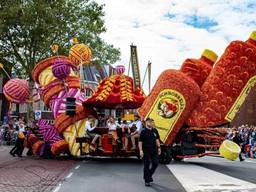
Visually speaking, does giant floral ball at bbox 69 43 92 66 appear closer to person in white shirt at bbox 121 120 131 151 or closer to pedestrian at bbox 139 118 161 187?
person in white shirt at bbox 121 120 131 151

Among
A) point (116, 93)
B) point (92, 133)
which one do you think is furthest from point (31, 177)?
point (116, 93)

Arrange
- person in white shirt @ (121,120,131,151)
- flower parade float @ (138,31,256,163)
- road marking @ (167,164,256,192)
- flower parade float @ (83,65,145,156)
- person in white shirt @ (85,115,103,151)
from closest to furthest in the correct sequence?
road marking @ (167,164,256,192)
flower parade float @ (138,31,256,163)
person in white shirt @ (121,120,131,151)
person in white shirt @ (85,115,103,151)
flower parade float @ (83,65,145,156)

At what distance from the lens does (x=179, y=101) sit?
18359 mm

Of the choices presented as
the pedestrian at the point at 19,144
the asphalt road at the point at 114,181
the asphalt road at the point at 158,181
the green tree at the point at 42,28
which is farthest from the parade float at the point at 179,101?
the green tree at the point at 42,28

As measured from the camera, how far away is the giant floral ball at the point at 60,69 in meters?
20.5

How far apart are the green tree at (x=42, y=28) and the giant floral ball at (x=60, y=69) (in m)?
13.6

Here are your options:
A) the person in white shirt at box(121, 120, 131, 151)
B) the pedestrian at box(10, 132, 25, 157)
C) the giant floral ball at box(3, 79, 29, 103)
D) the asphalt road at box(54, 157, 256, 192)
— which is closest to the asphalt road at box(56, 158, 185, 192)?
the asphalt road at box(54, 157, 256, 192)

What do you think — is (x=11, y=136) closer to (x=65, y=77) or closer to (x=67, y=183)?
(x=65, y=77)

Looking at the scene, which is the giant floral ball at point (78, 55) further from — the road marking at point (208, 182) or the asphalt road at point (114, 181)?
the road marking at point (208, 182)

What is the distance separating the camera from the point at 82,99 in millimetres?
21297

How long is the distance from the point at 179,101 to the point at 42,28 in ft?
58.5

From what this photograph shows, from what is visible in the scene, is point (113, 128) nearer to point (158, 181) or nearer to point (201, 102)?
point (201, 102)

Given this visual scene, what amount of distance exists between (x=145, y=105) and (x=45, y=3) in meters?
17.3

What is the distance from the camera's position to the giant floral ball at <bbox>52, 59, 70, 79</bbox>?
67.3 ft
